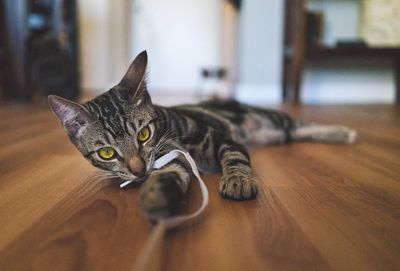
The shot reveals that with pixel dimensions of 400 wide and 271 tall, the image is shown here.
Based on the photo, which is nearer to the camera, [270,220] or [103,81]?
[270,220]

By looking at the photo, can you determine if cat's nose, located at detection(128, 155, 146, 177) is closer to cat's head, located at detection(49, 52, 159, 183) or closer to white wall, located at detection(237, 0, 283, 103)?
cat's head, located at detection(49, 52, 159, 183)

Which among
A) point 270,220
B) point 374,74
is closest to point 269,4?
point 374,74

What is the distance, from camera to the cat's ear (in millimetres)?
864

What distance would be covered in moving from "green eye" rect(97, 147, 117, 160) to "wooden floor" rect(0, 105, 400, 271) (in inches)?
3.2

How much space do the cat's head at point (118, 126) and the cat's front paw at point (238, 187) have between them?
18cm

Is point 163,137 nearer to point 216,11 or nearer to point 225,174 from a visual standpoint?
point 225,174

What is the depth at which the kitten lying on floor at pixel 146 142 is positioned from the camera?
70 centimetres

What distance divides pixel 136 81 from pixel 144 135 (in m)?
0.14

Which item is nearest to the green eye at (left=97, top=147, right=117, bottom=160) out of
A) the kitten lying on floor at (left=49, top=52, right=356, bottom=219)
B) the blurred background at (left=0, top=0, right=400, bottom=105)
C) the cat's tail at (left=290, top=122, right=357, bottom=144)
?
the kitten lying on floor at (left=49, top=52, right=356, bottom=219)

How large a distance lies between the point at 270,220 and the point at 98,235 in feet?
0.97

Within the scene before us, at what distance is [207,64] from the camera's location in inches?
196

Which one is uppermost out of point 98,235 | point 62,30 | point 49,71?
point 62,30

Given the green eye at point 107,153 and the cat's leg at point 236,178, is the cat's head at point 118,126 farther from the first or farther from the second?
the cat's leg at point 236,178

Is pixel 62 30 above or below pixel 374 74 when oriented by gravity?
above
